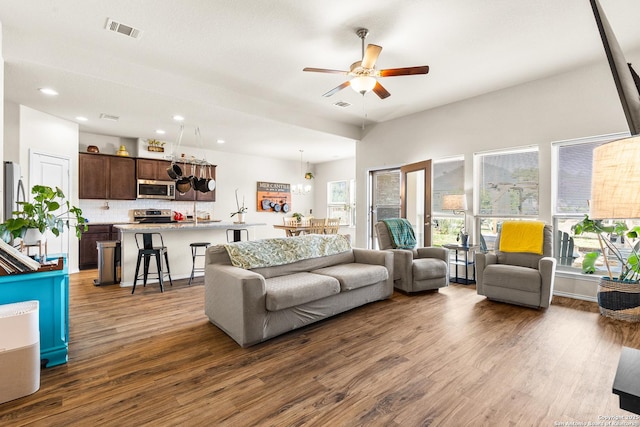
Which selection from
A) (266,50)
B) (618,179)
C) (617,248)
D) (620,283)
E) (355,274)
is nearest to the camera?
(618,179)

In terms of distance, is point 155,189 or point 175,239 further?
point 155,189

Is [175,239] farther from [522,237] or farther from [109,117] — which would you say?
[522,237]

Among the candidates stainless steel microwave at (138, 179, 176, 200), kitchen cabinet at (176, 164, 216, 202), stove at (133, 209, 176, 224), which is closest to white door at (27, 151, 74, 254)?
stove at (133, 209, 176, 224)

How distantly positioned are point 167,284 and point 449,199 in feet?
15.3

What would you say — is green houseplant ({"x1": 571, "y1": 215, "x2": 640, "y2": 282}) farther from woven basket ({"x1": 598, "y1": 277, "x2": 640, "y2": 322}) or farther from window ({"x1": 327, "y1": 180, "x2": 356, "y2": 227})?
window ({"x1": 327, "y1": 180, "x2": 356, "y2": 227})

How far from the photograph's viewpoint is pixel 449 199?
4.95m

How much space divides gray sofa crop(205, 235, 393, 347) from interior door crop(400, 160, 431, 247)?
1790 mm

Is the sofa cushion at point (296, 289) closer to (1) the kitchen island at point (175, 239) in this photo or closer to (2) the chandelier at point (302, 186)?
(1) the kitchen island at point (175, 239)

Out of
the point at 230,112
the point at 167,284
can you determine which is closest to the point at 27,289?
the point at 167,284

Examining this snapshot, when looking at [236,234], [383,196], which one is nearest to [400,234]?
[383,196]

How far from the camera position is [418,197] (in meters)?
6.03

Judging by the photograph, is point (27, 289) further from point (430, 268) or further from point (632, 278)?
point (632, 278)

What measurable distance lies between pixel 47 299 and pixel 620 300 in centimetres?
533

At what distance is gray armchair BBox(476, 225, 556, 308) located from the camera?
3.56 meters
